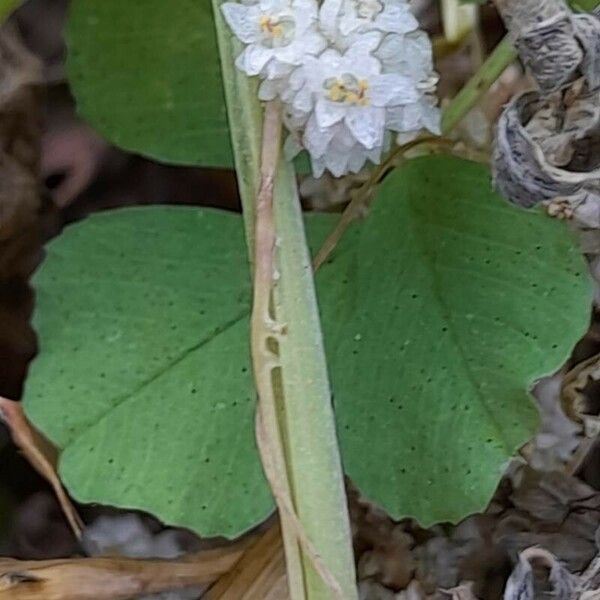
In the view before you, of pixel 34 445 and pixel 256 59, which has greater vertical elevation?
pixel 256 59

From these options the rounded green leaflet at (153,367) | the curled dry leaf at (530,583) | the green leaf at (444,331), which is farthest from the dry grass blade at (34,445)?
the curled dry leaf at (530,583)

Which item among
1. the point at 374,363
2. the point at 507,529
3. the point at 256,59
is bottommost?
the point at 507,529

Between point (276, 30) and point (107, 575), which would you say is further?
point (107, 575)

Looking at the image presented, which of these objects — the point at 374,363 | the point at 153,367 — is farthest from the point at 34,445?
the point at 374,363

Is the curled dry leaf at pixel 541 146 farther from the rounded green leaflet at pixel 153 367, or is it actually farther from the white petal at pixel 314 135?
the rounded green leaflet at pixel 153 367

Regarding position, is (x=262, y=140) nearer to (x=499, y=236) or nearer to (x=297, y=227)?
(x=297, y=227)

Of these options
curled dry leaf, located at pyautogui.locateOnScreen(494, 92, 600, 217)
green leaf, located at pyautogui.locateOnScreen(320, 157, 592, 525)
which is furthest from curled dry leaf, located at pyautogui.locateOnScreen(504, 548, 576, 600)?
curled dry leaf, located at pyautogui.locateOnScreen(494, 92, 600, 217)

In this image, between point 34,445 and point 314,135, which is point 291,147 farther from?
point 34,445
